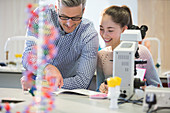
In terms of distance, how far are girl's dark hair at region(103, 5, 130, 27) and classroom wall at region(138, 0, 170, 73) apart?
4.10 metres

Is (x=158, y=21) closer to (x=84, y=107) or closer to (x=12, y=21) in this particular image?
(x=12, y=21)

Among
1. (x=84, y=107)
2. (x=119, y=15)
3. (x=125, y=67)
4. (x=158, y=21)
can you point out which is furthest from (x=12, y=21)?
(x=84, y=107)

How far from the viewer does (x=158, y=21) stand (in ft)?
20.3

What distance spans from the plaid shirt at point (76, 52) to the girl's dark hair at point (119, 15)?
0.27 meters

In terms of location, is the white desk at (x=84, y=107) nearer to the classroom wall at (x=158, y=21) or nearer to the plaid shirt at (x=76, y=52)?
the plaid shirt at (x=76, y=52)

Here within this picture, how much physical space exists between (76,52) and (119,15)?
20.1 inches

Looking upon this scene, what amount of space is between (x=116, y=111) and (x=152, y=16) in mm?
5489

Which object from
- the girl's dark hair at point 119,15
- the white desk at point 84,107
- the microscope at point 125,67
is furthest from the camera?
the girl's dark hair at point 119,15

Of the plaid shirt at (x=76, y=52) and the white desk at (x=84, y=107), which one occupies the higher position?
the plaid shirt at (x=76, y=52)

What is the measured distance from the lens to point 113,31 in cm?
216

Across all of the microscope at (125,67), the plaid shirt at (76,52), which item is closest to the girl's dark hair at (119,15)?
the plaid shirt at (76,52)

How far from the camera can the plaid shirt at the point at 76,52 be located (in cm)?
184

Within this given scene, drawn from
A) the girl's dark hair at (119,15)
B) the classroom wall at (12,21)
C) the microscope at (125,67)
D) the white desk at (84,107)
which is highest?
the classroom wall at (12,21)

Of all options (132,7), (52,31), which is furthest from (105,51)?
(132,7)
